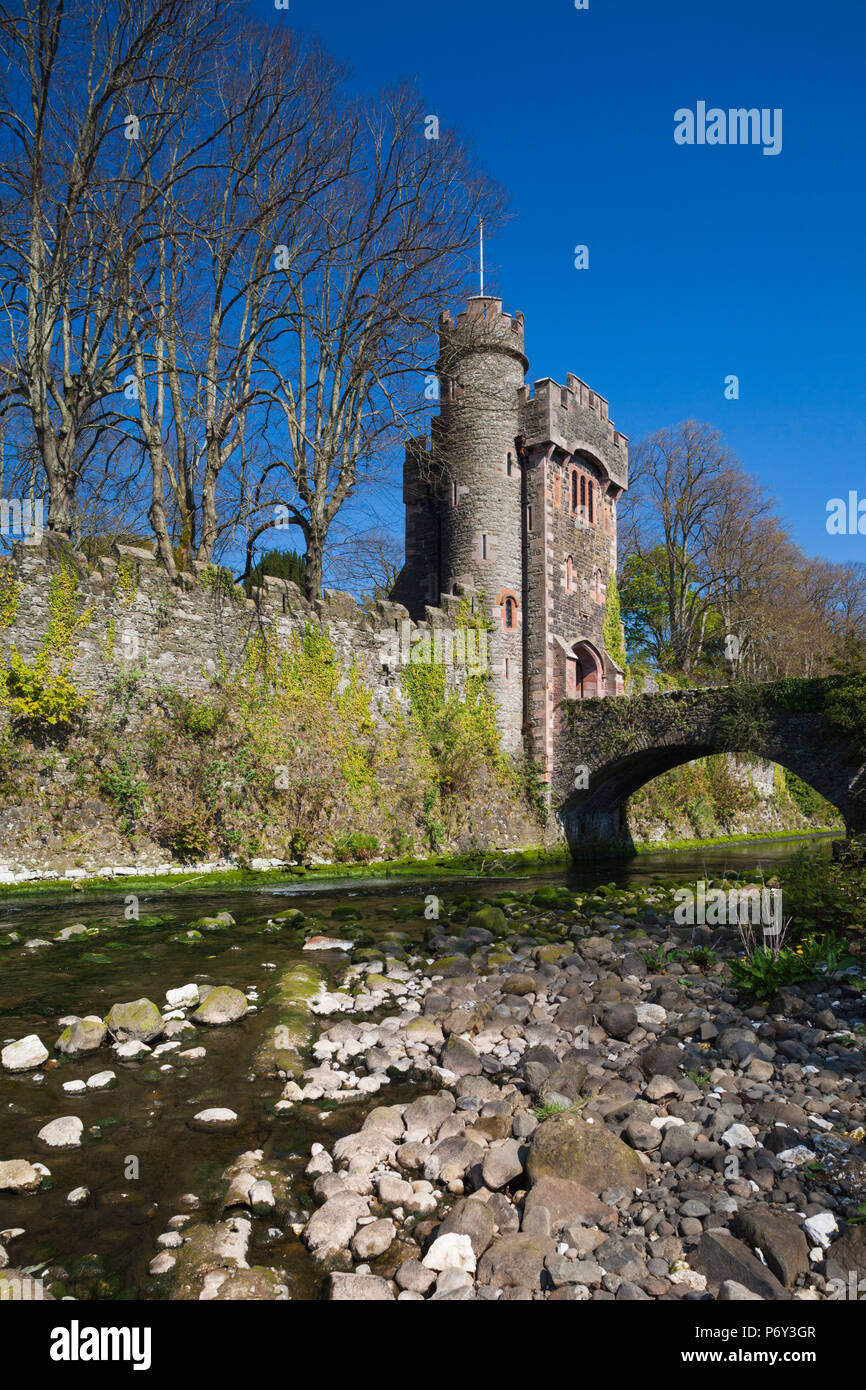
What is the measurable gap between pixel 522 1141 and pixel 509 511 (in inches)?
857

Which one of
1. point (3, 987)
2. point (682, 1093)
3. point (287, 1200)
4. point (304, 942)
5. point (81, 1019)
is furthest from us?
point (304, 942)

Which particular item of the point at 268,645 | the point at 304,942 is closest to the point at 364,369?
the point at 268,645

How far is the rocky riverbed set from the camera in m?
3.54

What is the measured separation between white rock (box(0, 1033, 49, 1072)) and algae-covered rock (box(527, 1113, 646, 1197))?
395cm

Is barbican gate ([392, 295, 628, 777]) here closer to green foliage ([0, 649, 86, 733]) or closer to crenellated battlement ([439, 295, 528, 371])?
crenellated battlement ([439, 295, 528, 371])

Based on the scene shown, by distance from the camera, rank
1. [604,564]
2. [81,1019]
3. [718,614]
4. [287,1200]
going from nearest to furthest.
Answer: [287,1200], [81,1019], [604,564], [718,614]

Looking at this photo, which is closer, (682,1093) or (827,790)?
(682,1093)

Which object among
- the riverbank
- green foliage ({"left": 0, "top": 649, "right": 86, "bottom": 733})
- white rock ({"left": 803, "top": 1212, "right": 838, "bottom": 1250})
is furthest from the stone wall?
white rock ({"left": 803, "top": 1212, "right": 838, "bottom": 1250})

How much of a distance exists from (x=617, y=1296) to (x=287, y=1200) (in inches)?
73.3

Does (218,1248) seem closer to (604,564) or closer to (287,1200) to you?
(287,1200)

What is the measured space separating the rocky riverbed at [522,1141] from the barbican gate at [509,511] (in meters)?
16.6

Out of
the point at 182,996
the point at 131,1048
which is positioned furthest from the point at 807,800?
the point at 131,1048

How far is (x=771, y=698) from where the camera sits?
2019cm

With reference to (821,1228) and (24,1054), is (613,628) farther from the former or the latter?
(821,1228)
